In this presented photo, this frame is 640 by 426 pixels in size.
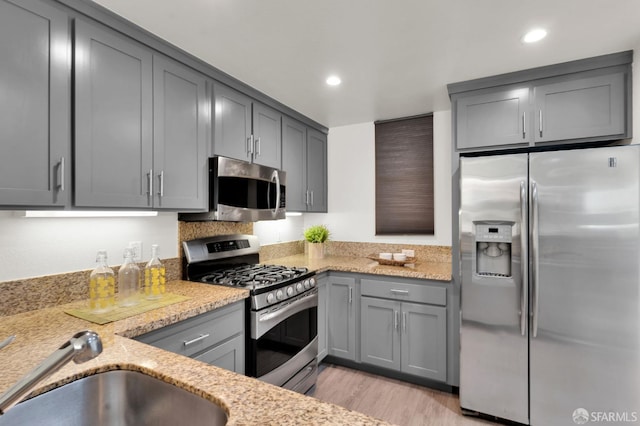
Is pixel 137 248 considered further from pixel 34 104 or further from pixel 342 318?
pixel 342 318

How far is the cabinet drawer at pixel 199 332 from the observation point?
1500 millimetres

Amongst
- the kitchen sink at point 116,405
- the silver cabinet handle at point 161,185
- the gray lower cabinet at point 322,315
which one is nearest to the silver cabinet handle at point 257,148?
the silver cabinet handle at point 161,185

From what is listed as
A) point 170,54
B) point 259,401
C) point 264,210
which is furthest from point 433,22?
point 259,401

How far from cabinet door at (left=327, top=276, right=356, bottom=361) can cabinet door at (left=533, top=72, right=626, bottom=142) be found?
73.4 inches

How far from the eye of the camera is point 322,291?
2.85 m

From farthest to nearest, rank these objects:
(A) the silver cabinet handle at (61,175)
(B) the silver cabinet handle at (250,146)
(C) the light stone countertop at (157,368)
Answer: (B) the silver cabinet handle at (250,146)
(A) the silver cabinet handle at (61,175)
(C) the light stone countertop at (157,368)

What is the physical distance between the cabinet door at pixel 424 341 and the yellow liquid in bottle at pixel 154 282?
1.82m

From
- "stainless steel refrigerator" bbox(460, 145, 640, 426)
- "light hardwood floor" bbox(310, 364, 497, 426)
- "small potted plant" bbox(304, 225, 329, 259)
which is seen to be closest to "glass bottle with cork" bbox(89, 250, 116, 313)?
"light hardwood floor" bbox(310, 364, 497, 426)

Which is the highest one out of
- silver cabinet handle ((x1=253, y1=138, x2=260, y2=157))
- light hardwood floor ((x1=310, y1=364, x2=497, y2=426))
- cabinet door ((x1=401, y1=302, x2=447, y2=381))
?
silver cabinet handle ((x1=253, y1=138, x2=260, y2=157))

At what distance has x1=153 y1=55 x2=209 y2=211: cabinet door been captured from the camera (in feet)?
5.92

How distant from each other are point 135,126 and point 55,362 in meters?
1.40

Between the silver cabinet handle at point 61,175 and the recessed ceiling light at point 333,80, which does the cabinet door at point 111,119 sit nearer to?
the silver cabinet handle at point 61,175

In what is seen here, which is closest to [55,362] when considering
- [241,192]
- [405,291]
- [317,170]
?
[241,192]

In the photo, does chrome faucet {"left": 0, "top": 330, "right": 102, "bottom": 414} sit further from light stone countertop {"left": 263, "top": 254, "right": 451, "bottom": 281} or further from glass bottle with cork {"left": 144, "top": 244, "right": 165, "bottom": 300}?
light stone countertop {"left": 263, "top": 254, "right": 451, "bottom": 281}
